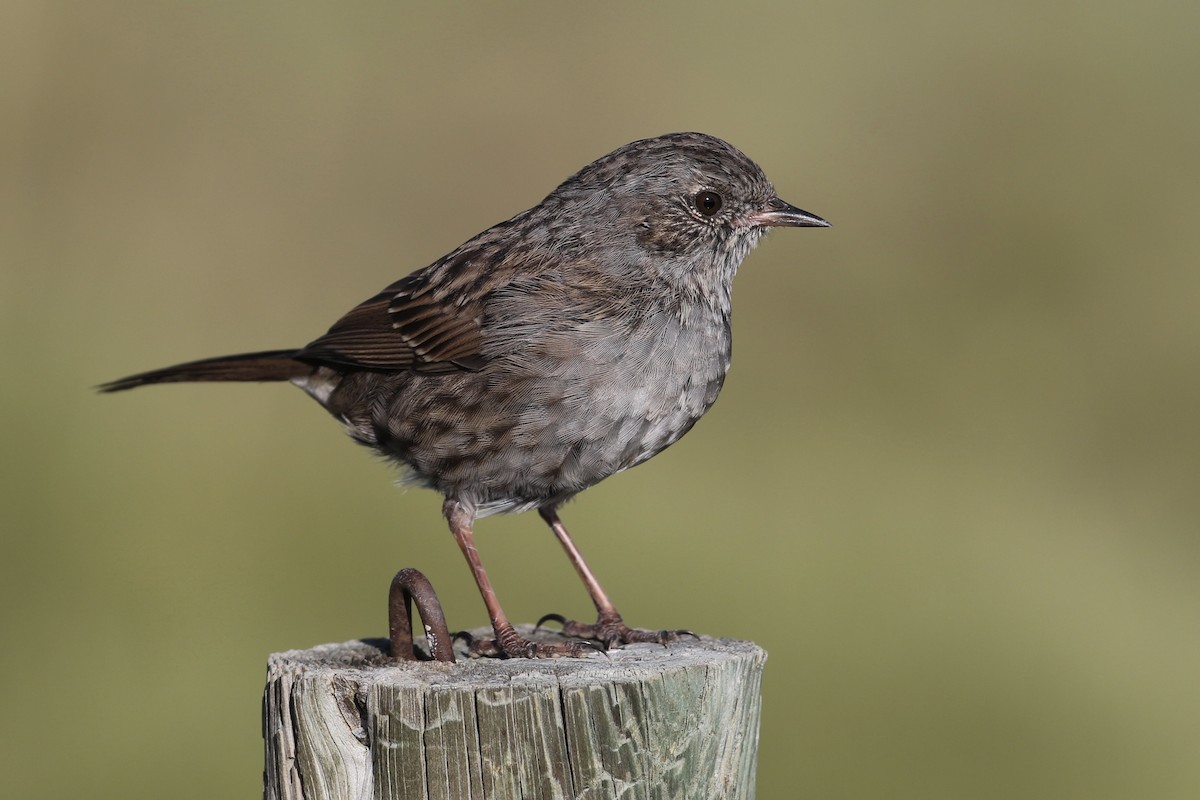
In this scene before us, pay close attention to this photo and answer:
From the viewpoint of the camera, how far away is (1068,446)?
31.8 feet

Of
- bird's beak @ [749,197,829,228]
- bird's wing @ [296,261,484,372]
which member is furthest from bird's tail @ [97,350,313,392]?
bird's beak @ [749,197,829,228]

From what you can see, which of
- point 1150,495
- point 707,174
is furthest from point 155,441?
point 1150,495

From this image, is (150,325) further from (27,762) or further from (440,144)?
(27,762)

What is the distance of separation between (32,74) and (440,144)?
277 cm

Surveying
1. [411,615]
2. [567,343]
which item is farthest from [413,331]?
[411,615]

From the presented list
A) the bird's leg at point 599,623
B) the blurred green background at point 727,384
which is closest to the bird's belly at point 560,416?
the bird's leg at point 599,623

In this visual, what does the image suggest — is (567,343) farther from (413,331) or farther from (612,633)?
(612,633)

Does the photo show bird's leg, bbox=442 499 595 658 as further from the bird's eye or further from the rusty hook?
the bird's eye

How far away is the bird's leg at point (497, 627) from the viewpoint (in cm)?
414

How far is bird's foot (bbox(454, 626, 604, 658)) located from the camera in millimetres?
4117

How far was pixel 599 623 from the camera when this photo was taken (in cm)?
484

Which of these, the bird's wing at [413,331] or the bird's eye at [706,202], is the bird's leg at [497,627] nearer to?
the bird's wing at [413,331]

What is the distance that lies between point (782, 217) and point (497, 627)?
70.1 inches

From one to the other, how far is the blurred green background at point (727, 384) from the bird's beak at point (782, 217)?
2.66m
